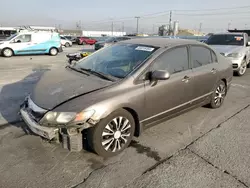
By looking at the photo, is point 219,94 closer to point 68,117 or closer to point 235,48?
point 68,117

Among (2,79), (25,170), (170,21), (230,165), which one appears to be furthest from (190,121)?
(170,21)

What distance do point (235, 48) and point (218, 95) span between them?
4.67 meters

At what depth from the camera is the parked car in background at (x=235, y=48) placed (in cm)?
771

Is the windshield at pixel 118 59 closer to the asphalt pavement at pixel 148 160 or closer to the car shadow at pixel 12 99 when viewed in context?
the asphalt pavement at pixel 148 160

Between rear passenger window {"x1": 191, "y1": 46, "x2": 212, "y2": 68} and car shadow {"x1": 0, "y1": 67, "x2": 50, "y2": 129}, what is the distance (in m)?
3.35

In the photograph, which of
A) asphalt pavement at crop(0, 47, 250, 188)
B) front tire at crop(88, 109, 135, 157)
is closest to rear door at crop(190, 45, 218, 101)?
asphalt pavement at crop(0, 47, 250, 188)

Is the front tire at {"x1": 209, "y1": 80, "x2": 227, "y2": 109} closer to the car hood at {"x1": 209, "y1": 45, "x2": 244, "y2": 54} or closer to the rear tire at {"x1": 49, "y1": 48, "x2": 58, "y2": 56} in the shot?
the car hood at {"x1": 209, "y1": 45, "x2": 244, "y2": 54}

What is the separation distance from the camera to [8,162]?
2621mm

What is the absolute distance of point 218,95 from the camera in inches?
176

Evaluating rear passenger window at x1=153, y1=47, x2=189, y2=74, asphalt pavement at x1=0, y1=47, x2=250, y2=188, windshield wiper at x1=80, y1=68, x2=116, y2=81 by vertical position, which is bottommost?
asphalt pavement at x1=0, y1=47, x2=250, y2=188

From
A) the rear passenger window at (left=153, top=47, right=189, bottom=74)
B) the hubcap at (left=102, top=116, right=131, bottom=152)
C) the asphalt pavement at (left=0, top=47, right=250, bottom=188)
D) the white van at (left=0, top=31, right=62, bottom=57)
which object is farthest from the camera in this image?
the white van at (left=0, top=31, right=62, bottom=57)

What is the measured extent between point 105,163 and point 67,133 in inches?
25.0

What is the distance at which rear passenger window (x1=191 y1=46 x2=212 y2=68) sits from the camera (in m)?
3.72

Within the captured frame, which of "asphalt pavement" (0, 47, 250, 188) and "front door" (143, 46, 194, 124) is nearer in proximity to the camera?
"asphalt pavement" (0, 47, 250, 188)
